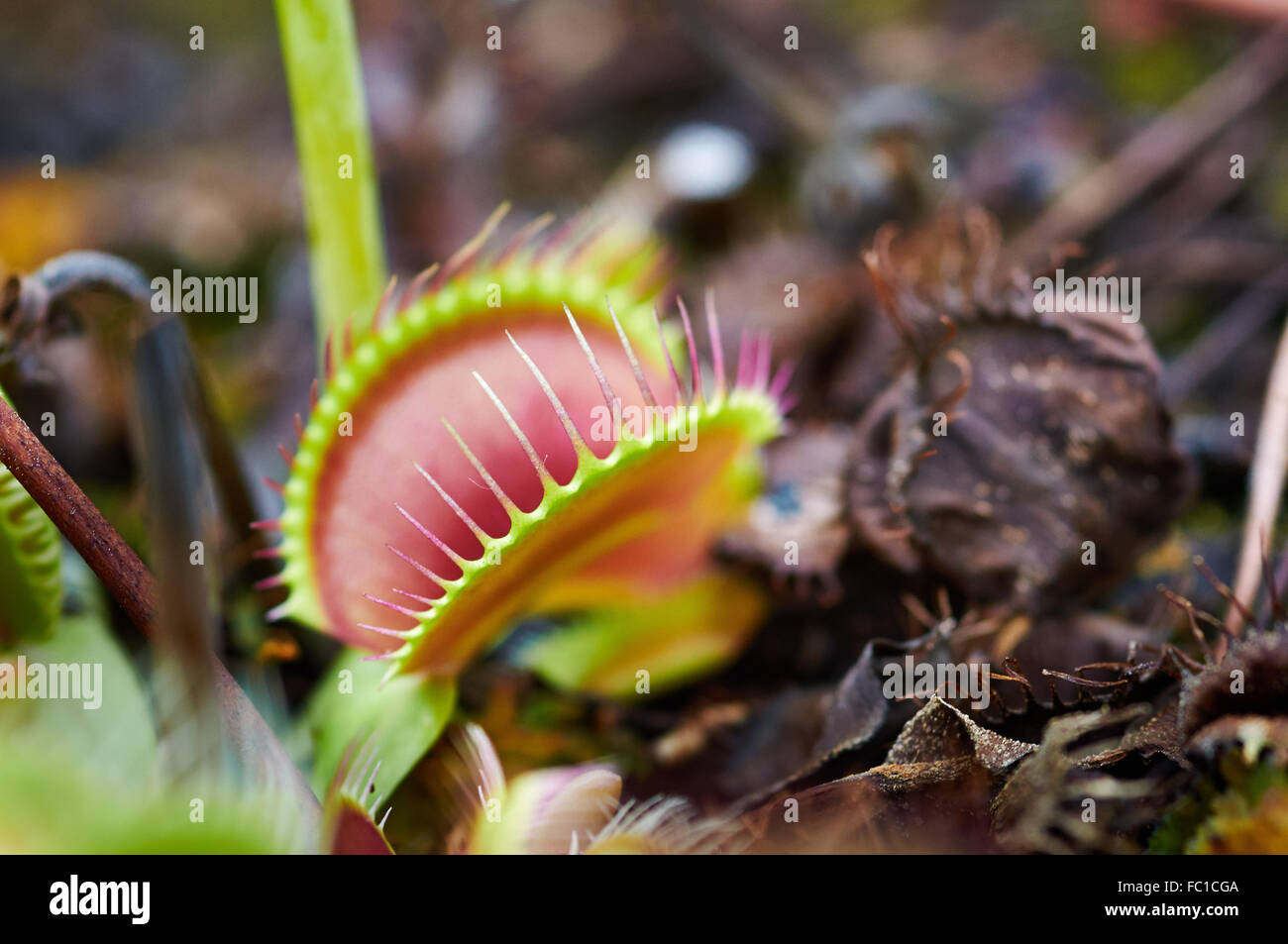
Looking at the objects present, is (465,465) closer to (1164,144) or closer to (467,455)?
(467,455)

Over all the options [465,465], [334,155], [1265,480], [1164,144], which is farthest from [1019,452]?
[1164,144]

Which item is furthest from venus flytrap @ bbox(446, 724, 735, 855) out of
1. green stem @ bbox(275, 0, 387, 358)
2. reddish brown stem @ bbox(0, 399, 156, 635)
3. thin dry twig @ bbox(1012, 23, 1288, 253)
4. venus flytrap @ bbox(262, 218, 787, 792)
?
thin dry twig @ bbox(1012, 23, 1288, 253)

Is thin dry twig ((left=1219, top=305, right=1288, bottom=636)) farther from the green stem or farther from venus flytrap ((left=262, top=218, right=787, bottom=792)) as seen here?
the green stem

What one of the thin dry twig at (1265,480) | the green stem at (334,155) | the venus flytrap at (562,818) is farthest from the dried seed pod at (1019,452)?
the green stem at (334,155)

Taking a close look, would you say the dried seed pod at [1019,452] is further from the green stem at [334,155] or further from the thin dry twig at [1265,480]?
the green stem at [334,155]
